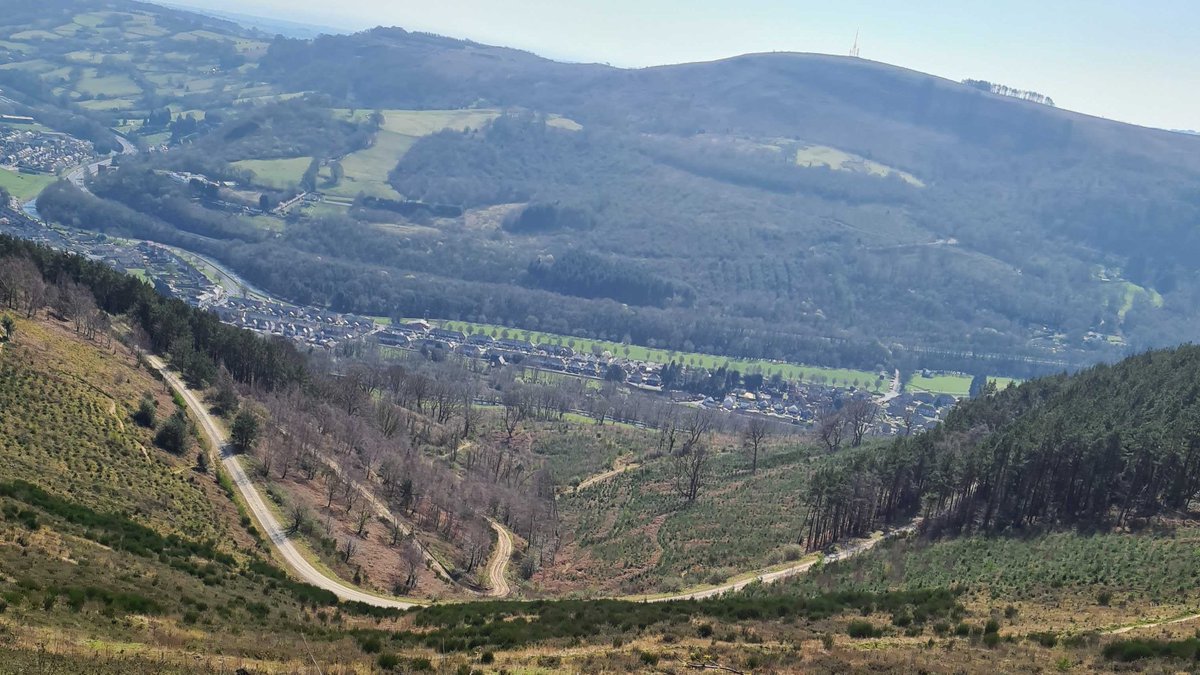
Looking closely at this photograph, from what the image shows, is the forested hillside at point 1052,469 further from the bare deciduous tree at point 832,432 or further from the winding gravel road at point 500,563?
the bare deciduous tree at point 832,432

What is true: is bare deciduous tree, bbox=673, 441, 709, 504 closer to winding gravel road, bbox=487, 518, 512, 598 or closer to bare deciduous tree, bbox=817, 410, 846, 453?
bare deciduous tree, bbox=817, 410, 846, 453

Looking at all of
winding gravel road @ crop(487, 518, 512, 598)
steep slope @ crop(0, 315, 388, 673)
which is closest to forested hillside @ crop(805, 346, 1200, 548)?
winding gravel road @ crop(487, 518, 512, 598)

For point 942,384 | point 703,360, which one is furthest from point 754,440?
point 942,384

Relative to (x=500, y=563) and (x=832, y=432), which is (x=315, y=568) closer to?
(x=500, y=563)

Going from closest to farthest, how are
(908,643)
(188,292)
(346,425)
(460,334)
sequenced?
1. (908,643)
2. (346,425)
3. (188,292)
4. (460,334)

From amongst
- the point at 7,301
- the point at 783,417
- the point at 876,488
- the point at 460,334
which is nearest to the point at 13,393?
the point at 7,301

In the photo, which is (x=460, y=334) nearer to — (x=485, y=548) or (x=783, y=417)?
(x=783, y=417)

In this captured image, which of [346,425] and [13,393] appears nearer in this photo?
[13,393]
